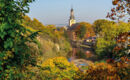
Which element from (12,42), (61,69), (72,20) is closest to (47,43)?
(61,69)

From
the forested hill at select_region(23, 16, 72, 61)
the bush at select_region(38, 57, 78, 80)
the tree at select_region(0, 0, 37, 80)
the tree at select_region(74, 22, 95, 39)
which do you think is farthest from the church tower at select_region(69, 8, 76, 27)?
the tree at select_region(0, 0, 37, 80)

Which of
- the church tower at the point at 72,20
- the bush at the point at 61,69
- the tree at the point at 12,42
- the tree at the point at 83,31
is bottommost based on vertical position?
the bush at the point at 61,69

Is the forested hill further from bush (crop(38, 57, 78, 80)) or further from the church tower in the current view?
the church tower

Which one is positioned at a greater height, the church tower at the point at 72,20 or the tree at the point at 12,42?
the church tower at the point at 72,20

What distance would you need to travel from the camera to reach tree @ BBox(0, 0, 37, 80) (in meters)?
5.68

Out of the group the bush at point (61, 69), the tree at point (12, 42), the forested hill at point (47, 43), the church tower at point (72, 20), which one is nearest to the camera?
the tree at point (12, 42)

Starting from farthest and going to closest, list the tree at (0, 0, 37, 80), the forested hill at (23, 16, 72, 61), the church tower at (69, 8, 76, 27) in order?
the church tower at (69, 8, 76, 27)
the forested hill at (23, 16, 72, 61)
the tree at (0, 0, 37, 80)

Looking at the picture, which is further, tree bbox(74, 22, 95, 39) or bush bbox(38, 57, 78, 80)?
tree bbox(74, 22, 95, 39)

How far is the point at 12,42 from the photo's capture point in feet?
18.6

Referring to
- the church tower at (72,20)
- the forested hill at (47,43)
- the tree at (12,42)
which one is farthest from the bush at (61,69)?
the church tower at (72,20)

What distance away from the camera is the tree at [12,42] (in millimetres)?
5680

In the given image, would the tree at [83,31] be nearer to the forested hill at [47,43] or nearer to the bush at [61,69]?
the forested hill at [47,43]

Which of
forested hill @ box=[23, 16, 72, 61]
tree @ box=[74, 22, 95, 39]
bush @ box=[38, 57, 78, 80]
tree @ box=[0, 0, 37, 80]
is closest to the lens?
tree @ box=[0, 0, 37, 80]

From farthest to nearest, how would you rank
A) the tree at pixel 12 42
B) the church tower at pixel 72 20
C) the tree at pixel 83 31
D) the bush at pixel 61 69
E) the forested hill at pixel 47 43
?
the church tower at pixel 72 20 < the tree at pixel 83 31 < the forested hill at pixel 47 43 < the bush at pixel 61 69 < the tree at pixel 12 42
